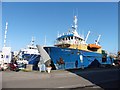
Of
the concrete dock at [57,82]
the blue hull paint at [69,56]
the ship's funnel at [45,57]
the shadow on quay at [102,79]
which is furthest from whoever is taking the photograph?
the blue hull paint at [69,56]

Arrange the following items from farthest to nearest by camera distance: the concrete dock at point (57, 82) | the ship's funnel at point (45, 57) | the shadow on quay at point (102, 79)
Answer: the ship's funnel at point (45, 57) → the shadow on quay at point (102, 79) → the concrete dock at point (57, 82)

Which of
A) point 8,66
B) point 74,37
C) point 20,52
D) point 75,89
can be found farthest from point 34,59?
point 75,89

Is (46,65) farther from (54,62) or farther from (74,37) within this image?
(74,37)

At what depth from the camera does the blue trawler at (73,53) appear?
3425 cm

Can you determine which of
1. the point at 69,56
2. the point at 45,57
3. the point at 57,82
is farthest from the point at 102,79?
the point at 69,56

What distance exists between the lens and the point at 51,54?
112 feet

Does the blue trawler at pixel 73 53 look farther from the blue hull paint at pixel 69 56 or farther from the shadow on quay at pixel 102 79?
the shadow on quay at pixel 102 79

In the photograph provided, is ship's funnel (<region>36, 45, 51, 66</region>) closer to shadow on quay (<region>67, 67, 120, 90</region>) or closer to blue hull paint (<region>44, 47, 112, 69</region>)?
blue hull paint (<region>44, 47, 112, 69</region>)

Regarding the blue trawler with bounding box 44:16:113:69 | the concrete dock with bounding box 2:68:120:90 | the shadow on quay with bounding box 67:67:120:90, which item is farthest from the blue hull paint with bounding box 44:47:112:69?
the concrete dock with bounding box 2:68:120:90

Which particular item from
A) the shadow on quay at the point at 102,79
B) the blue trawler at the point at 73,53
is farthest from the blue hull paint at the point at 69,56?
the shadow on quay at the point at 102,79

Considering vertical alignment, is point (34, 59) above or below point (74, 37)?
below

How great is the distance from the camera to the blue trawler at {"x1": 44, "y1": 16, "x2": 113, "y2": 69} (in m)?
34.2

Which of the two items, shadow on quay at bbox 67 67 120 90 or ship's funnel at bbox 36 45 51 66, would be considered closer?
shadow on quay at bbox 67 67 120 90

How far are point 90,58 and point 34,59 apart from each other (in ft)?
28.7
